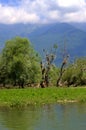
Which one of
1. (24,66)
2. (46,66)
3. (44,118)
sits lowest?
(44,118)

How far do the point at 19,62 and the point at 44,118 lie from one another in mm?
40137

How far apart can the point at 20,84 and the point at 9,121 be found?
43.6 m

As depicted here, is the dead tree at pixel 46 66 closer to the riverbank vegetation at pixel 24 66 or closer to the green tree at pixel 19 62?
the riverbank vegetation at pixel 24 66

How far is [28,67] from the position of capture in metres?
71.8

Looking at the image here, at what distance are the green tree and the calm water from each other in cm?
3163

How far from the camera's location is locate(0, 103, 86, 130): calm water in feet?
87.8

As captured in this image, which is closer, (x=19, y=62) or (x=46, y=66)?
(x=19, y=62)

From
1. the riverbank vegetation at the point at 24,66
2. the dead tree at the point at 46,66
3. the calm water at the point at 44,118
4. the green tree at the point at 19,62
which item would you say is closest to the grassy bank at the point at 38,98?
the calm water at the point at 44,118

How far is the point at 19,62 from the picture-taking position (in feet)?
232

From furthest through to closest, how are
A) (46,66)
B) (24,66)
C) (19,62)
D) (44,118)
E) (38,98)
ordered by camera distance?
(46,66), (24,66), (19,62), (38,98), (44,118)

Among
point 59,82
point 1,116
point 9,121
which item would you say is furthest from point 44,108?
point 59,82

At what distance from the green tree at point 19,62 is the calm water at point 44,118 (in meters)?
31.6

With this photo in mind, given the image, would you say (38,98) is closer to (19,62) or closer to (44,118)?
(44,118)

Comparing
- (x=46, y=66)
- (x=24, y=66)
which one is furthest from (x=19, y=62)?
(x=46, y=66)
